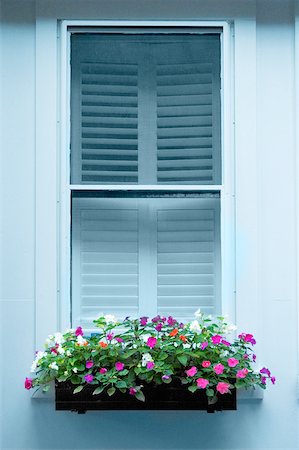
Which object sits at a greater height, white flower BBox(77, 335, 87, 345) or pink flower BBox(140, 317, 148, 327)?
pink flower BBox(140, 317, 148, 327)

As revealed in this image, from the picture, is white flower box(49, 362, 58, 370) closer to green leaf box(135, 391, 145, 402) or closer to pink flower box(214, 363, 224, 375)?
green leaf box(135, 391, 145, 402)

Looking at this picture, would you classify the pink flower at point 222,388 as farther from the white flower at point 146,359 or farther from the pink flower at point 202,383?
the white flower at point 146,359

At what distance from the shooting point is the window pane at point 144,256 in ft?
10.3

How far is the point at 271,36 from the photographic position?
3117 mm

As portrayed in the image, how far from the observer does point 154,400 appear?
9.28 ft

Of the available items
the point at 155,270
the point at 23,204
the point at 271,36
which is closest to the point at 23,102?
the point at 23,204

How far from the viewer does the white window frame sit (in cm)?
307

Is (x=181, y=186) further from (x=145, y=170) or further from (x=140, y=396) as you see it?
(x=140, y=396)

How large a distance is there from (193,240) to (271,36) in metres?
1.09

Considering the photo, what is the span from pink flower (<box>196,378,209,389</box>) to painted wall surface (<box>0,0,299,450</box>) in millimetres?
370

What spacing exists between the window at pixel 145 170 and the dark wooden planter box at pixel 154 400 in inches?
16.1

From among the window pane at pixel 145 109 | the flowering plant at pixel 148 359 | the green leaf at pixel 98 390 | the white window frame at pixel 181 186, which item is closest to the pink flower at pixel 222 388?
the flowering plant at pixel 148 359

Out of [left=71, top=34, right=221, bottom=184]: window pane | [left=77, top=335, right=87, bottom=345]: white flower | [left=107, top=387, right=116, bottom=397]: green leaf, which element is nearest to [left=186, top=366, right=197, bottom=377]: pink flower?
[left=107, top=387, right=116, bottom=397]: green leaf

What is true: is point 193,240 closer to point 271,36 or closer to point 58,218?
point 58,218
